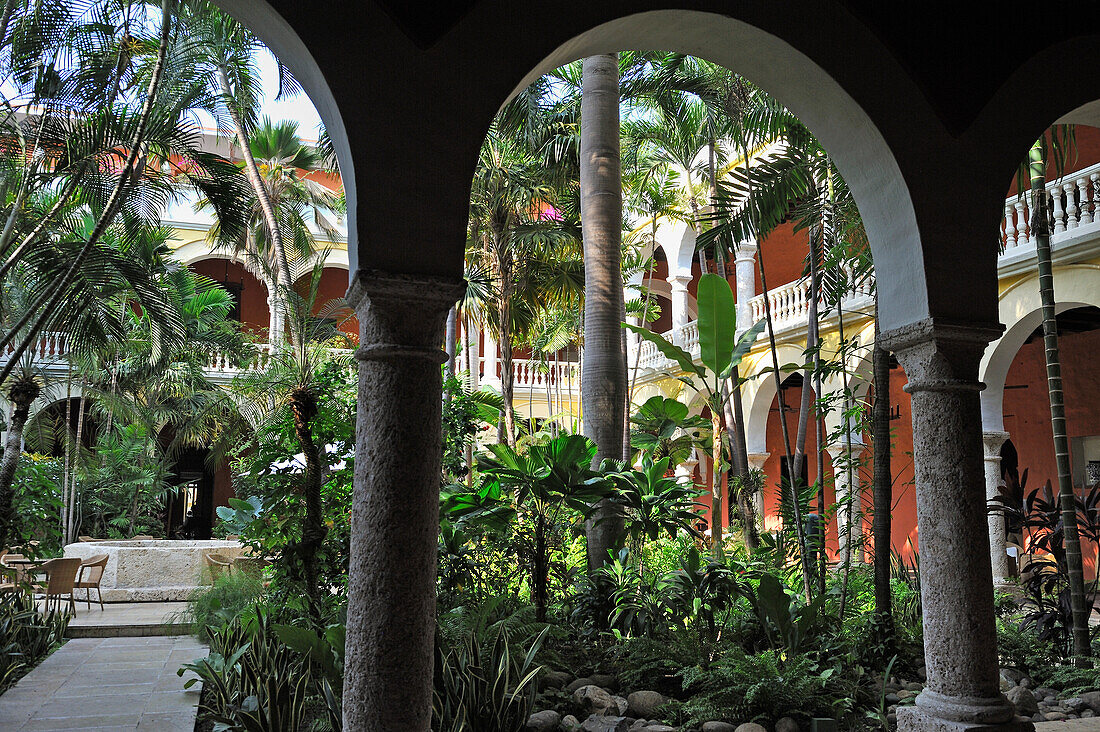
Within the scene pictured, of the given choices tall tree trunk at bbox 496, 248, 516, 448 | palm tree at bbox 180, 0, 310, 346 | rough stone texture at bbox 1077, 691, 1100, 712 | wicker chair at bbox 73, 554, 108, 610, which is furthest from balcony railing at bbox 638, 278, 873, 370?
wicker chair at bbox 73, 554, 108, 610

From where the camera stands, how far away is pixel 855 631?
238 inches

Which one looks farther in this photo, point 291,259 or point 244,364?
point 291,259

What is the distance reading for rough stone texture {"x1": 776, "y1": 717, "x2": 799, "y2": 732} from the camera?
448 centimetres

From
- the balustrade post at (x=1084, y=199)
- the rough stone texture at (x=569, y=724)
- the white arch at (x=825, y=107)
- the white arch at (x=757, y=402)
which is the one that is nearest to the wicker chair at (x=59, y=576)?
the rough stone texture at (x=569, y=724)

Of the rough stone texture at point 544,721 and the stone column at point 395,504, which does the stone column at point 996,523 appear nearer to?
the rough stone texture at point 544,721

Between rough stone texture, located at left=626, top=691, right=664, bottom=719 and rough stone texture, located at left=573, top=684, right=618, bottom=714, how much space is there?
127 mm

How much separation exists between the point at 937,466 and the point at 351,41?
3.26 metres

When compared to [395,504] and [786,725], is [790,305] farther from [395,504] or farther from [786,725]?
[395,504]

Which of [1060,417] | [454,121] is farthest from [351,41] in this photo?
[1060,417]

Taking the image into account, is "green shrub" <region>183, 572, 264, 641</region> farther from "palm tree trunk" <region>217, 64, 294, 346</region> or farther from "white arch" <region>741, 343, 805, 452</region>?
"white arch" <region>741, 343, 805, 452</region>

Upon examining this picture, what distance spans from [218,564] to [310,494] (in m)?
5.87

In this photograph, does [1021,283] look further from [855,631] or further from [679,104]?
[855,631]

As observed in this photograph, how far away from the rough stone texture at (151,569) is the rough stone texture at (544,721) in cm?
836

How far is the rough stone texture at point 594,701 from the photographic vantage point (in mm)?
4715
